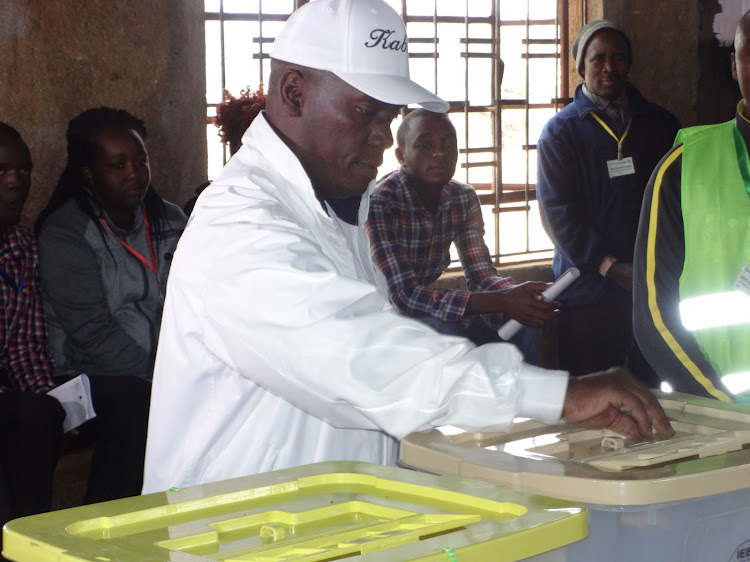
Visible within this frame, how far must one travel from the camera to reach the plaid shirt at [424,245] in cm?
434

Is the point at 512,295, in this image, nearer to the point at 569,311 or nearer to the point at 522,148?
the point at 569,311

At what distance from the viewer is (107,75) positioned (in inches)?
172

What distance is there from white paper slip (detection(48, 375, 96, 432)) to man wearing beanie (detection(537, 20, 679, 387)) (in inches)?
85.5

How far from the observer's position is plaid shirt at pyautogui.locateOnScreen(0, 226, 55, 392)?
3676mm

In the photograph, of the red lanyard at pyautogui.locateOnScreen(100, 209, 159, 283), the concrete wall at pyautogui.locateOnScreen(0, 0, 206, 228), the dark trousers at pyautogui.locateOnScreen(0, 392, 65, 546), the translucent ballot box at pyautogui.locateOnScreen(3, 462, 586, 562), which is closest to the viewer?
the translucent ballot box at pyautogui.locateOnScreen(3, 462, 586, 562)

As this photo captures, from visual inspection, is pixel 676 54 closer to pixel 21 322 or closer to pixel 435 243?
pixel 435 243

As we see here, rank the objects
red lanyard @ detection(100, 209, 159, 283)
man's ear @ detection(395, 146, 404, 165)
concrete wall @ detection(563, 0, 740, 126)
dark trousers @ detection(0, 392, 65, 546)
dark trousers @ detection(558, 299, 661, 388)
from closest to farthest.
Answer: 1. dark trousers @ detection(0, 392, 65, 546)
2. red lanyard @ detection(100, 209, 159, 283)
3. man's ear @ detection(395, 146, 404, 165)
4. dark trousers @ detection(558, 299, 661, 388)
5. concrete wall @ detection(563, 0, 740, 126)

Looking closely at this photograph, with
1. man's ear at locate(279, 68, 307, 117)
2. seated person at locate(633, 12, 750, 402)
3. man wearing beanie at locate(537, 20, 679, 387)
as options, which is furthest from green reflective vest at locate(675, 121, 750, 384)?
man wearing beanie at locate(537, 20, 679, 387)

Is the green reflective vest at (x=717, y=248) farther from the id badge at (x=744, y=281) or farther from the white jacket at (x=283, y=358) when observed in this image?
the white jacket at (x=283, y=358)

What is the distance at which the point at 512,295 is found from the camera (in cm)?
428

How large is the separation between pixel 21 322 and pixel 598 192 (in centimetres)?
263

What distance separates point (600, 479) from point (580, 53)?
4.04 meters

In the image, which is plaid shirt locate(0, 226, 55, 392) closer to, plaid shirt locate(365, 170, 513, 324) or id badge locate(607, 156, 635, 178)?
plaid shirt locate(365, 170, 513, 324)

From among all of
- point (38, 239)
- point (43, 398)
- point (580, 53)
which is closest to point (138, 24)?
point (38, 239)
